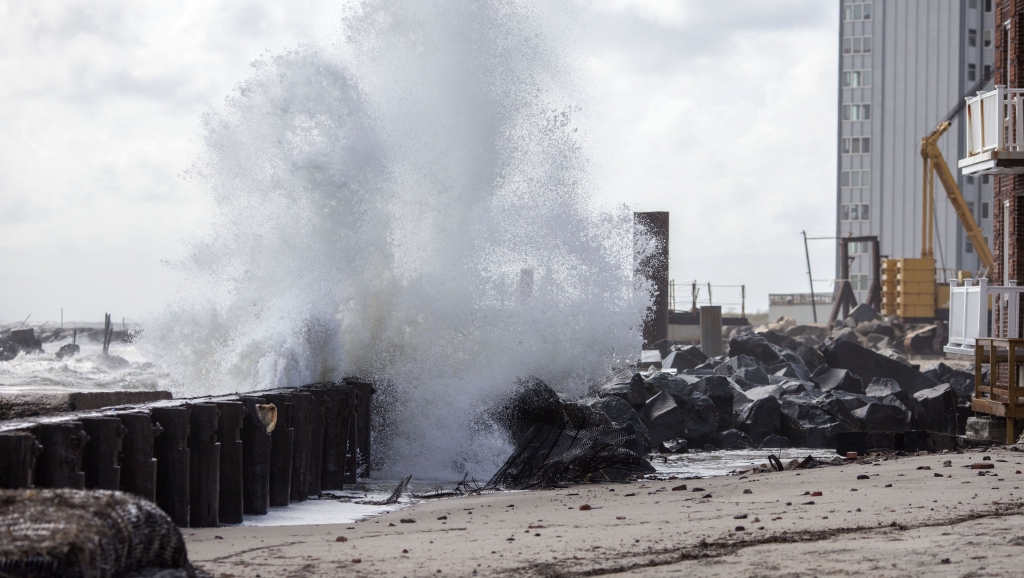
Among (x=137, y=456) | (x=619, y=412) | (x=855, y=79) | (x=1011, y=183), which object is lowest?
(x=619, y=412)

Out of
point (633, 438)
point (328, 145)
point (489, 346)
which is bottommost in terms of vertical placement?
point (633, 438)

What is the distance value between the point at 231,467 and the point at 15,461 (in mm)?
2797

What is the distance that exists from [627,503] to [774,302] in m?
57.2

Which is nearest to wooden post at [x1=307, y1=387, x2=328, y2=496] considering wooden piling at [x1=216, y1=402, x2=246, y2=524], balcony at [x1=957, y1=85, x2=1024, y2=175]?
wooden piling at [x1=216, y1=402, x2=246, y2=524]

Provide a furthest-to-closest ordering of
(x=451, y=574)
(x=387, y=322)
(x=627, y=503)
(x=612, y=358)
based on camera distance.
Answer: (x=612, y=358)
(x=387, y=322)
(x=627, y=503)
(x=451, y=574)

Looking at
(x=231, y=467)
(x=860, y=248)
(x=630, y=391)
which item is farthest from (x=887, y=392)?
(x=860, y=248)

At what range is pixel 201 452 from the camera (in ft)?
25.7

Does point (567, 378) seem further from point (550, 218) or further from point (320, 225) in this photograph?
point (320, 225)

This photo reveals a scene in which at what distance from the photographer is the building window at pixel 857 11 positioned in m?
67.1

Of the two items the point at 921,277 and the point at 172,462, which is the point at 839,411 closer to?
the point at 172,462

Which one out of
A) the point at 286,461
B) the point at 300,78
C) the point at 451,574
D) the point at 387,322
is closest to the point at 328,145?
the point at 300,78

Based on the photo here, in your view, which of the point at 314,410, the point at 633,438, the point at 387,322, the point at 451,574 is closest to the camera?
the point at 451,574

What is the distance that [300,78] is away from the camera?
15859mm

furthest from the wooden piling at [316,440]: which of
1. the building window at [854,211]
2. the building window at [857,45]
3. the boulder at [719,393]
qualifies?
the building window at [857,45]
